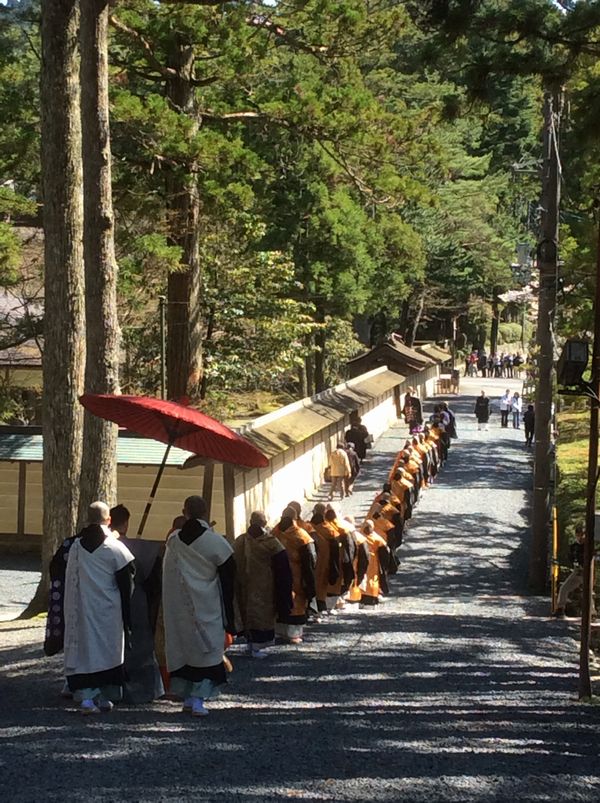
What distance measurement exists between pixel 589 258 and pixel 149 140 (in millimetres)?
7806

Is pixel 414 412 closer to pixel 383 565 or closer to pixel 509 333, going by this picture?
pixel 383 565

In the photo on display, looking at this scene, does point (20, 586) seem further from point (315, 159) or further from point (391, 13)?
point (315, 159)

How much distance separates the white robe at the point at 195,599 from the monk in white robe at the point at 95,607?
31 cm

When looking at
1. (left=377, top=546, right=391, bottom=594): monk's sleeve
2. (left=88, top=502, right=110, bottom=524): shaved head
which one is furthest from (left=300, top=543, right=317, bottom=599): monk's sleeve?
(left=377, top=546, right=391, bottom=594): monk's sleeve

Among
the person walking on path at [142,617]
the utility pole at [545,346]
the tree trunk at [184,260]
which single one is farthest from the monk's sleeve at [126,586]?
the tree trunk at [184,260]

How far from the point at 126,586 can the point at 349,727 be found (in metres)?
1.70

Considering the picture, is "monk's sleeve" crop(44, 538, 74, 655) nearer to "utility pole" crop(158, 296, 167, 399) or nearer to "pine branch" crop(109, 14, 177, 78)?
"pine branch" crop(109, 14, 177, 78)

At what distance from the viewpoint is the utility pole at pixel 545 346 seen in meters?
16.5

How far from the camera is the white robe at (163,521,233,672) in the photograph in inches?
294

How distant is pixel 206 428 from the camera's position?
828 centimetres

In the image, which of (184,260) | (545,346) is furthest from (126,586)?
(184,260)

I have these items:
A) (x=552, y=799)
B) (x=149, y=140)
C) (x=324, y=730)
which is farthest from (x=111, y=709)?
Result: (x=149, y=140)

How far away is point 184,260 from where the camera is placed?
2233 centimetres

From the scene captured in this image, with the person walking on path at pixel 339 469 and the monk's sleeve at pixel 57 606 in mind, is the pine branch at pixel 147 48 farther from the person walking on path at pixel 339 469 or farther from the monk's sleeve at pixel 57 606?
the monk's sleeve at pixel 57 606
